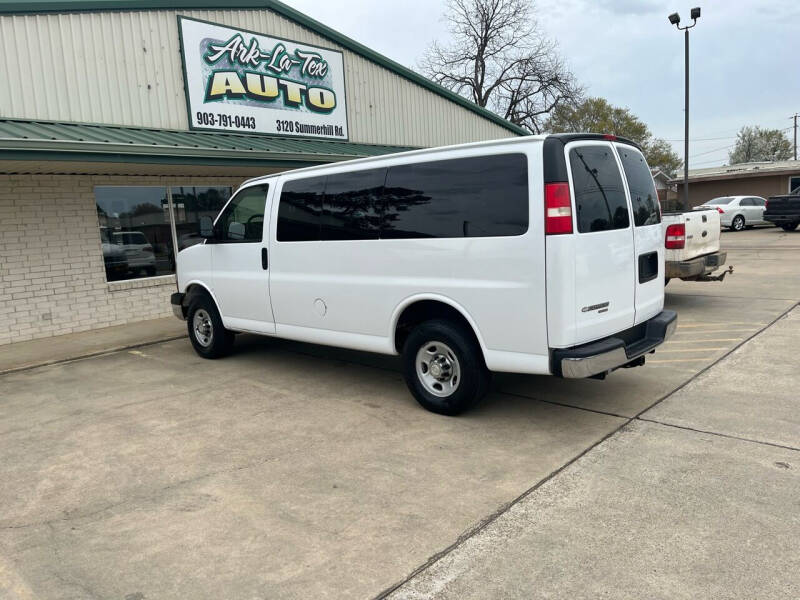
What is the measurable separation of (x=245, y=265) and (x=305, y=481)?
341cm

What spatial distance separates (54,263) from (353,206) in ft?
21.7

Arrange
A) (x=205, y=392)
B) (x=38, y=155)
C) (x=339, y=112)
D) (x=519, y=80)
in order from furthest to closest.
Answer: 1. (x=519, y=80)
2. (x=339, y=112)
3. (x=38, y=155)
4. (x=205, y=392)

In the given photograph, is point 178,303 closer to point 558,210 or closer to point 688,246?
point 558,210

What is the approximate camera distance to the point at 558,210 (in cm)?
427

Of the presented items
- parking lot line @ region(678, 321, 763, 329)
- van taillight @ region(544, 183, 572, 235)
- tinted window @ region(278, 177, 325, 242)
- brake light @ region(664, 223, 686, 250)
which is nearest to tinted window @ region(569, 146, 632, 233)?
van taillight @ region(544, 183, 572, 235)

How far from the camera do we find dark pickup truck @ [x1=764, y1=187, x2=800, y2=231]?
23109mm

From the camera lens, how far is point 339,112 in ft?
44.7

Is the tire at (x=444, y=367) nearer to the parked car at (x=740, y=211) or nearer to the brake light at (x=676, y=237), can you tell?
the brake light at (x=676, y=237)

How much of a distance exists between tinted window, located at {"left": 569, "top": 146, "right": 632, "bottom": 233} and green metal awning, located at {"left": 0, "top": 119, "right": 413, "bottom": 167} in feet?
21.4

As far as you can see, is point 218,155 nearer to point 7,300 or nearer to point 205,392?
point 7,300

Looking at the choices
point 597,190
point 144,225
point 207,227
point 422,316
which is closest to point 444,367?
point 422,316

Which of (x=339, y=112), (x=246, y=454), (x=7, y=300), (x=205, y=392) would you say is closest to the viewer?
(x=246, y=454)

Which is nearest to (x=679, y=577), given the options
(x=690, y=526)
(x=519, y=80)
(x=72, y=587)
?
(x=690, y=526)

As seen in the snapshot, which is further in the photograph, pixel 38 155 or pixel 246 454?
pixel 38 155
